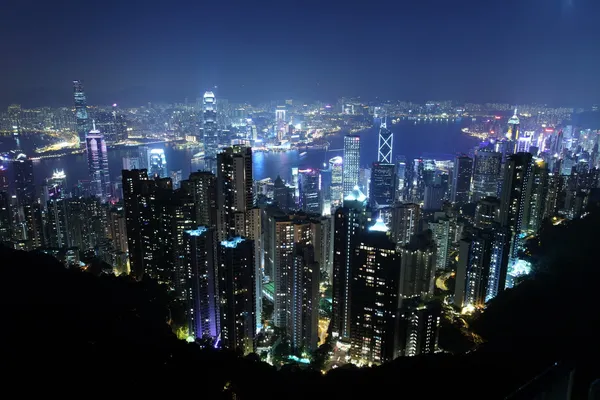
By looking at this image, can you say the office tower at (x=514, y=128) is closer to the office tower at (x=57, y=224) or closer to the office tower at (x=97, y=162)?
the office tower at (x=97, y=162)

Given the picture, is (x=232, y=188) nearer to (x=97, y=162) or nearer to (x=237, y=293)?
(x=237, y=293)

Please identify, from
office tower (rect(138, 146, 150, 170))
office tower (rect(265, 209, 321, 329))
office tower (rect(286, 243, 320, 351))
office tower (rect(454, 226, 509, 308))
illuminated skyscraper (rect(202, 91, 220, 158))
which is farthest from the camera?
illuminated skyscraper (rect(202, 91, 220, 158))

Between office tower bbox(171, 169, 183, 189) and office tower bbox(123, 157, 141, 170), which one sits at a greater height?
office tower bbox(123, 157, 141, 170)

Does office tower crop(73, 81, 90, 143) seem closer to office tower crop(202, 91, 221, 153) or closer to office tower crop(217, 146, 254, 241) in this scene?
office tower crop(202, 91, 221, 153)

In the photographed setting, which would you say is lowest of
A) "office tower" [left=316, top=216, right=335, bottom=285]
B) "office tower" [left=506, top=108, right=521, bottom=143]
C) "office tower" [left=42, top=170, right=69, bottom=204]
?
"office tower" [left=316, top=216, right=335, bottom=285]

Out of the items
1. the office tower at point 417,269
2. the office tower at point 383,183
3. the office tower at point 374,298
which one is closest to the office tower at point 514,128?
the office tower at point 383,183

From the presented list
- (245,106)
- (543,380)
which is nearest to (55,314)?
(543,380)

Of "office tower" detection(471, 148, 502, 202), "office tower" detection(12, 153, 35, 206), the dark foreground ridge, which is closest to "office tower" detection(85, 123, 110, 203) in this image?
"office tower" detection(12, 153, 35, 206)
